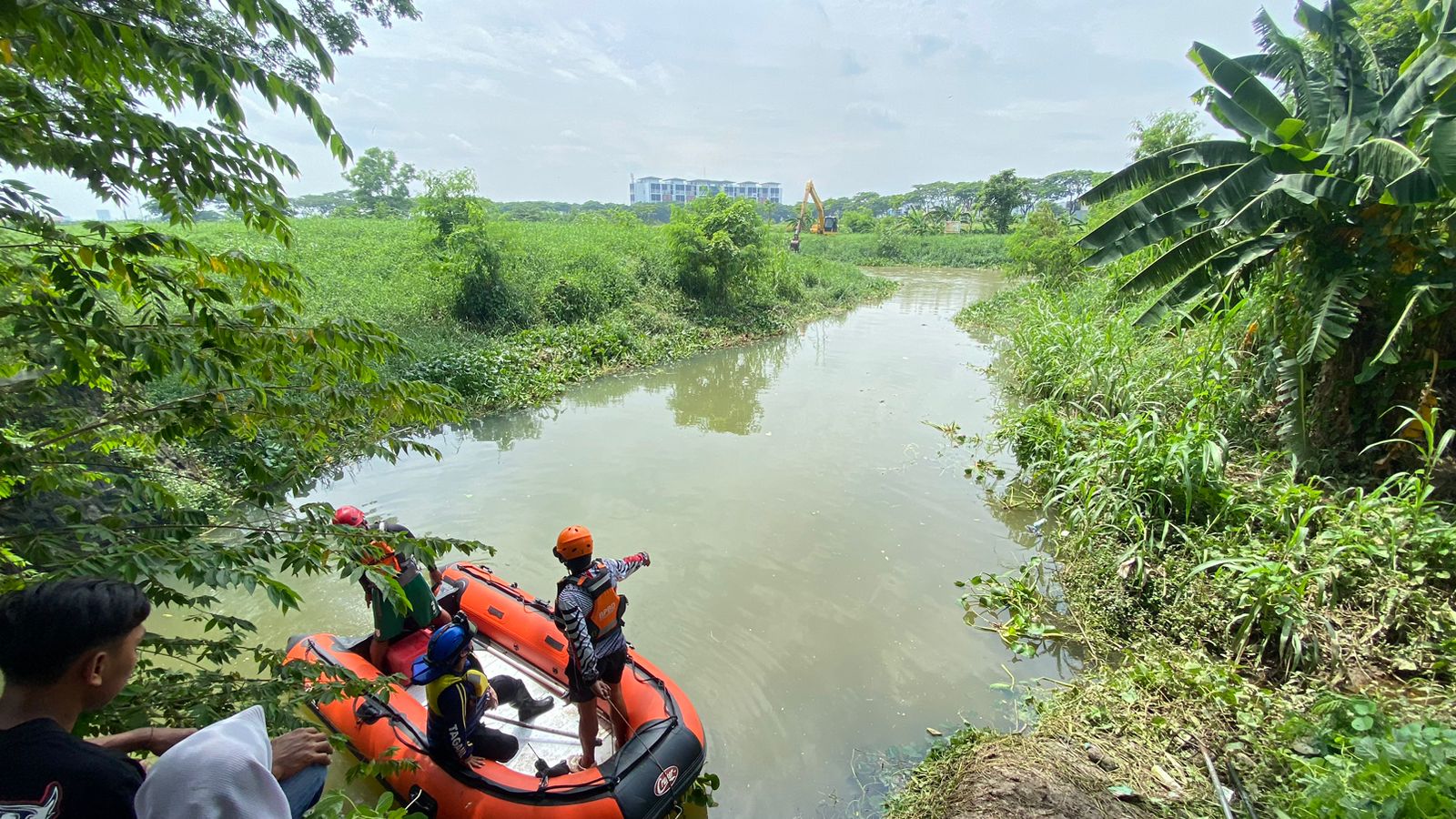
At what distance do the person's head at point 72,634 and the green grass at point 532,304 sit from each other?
817 centimetres

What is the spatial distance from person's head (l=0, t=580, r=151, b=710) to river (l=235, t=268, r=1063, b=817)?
10.1ft

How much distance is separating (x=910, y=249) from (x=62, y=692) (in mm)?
43902

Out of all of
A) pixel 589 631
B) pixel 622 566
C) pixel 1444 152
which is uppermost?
pixel 1444 152

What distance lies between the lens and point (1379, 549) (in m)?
3.81

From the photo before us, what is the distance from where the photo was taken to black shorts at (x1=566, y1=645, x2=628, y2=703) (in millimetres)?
3367

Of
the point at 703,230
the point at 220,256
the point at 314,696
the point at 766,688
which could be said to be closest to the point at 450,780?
the point at 314,696

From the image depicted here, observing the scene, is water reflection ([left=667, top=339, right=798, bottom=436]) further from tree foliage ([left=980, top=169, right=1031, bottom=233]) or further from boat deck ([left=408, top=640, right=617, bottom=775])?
tree foliage ([left=980, top=169, right=1031, bottom=233])

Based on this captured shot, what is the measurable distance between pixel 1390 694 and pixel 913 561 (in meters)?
3.18

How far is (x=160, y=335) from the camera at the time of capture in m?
1.72

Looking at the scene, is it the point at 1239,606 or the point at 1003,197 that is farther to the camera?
the point at 1003,197

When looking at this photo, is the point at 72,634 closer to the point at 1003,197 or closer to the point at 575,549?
the point at 575,549

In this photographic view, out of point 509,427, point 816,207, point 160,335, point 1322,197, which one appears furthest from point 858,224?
point 160,335

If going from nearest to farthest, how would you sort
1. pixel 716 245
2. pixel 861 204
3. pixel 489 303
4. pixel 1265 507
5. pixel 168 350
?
pixel 168 350
pixel 1265 507
pixel 489 303
pixel 716 245
pixel 861 204

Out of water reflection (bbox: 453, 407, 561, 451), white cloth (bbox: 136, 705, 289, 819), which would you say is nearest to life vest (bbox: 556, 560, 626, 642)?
white cloth (bbox: 136, 705, 289, 819)
